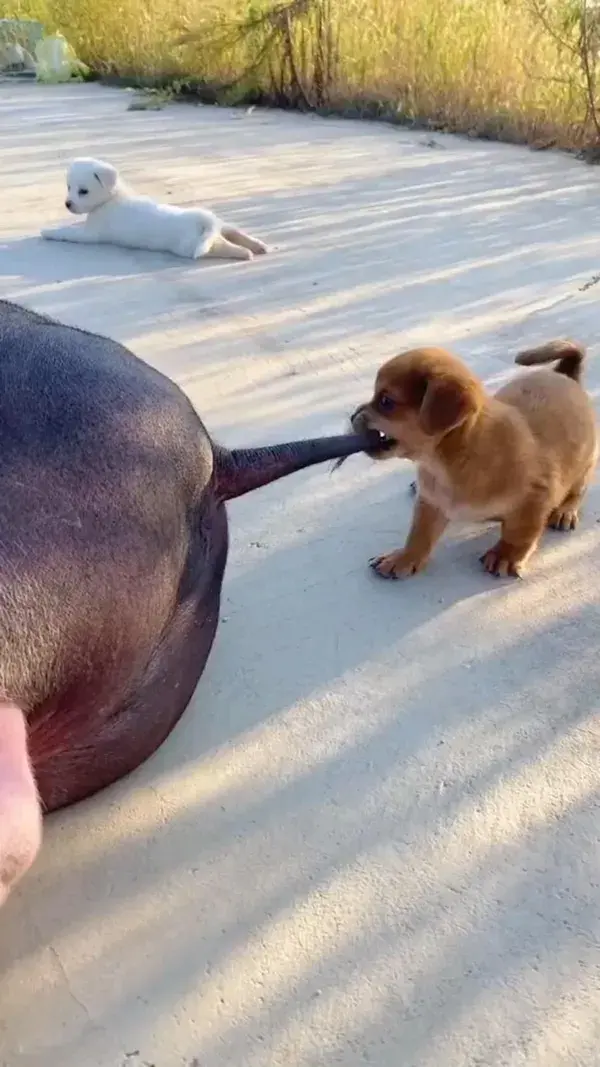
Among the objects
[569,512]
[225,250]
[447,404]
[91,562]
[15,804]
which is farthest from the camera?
[225,250]

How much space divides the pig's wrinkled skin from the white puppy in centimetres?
201

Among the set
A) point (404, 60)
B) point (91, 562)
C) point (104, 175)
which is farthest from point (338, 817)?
point (404, 60)

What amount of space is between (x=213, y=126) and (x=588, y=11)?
1.99m

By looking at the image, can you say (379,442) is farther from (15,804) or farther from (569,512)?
(15,804)

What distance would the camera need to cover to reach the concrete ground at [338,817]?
1073 mm

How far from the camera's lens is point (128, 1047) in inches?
40.9

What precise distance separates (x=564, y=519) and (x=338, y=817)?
876 millimetres

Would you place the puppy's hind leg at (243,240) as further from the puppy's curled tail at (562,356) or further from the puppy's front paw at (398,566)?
the puppy's front paw at (398,566)

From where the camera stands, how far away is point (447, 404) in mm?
1602

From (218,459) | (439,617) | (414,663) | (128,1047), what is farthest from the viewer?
(439,617)

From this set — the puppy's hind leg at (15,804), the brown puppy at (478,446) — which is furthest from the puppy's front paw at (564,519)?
the puppy's hind leg at (15,804)

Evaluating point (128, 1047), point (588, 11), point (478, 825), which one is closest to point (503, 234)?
point (588, 11)

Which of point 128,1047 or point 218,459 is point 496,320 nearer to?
point 218,459

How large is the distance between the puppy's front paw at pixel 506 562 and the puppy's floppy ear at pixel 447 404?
0.29 meters
